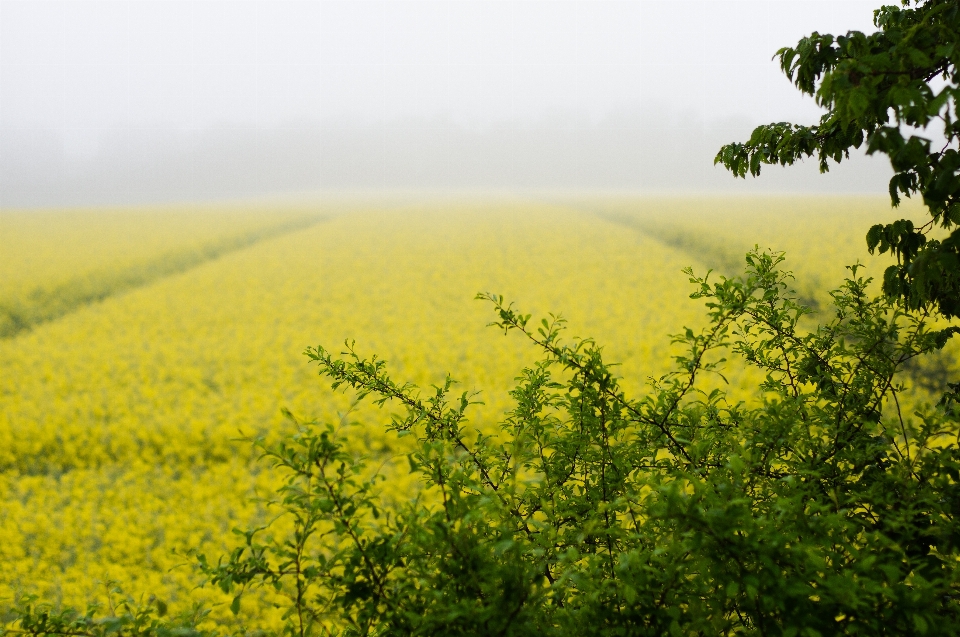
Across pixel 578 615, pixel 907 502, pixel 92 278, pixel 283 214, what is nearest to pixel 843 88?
pixel 907 502

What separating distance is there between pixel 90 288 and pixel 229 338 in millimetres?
7474

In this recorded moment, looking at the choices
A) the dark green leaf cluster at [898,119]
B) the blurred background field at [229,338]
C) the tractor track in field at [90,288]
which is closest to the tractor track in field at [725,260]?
the blurred background field at [229,338]

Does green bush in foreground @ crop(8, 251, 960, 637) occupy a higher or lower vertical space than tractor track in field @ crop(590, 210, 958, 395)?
higher

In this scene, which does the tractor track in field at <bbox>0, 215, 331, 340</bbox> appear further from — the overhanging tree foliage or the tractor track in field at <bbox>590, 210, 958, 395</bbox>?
the tractor track in field at <bbox>590, 210, 958, 395</bbox>

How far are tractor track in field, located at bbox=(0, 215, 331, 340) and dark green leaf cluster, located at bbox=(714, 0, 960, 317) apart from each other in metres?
14.8

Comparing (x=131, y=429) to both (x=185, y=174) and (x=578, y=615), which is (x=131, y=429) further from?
(x=185, y=174)

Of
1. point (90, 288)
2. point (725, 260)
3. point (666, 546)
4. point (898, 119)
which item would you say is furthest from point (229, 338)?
point (725, 260)

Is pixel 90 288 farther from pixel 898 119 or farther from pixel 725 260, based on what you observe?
pixel 898 119

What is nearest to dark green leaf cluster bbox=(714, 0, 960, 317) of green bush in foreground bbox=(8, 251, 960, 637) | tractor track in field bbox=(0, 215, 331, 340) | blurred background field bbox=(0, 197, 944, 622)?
green bush in foreground bbox=(8, 251, 960, 637)

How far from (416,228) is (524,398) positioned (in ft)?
77.2

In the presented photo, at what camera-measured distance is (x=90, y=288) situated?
15.1 m

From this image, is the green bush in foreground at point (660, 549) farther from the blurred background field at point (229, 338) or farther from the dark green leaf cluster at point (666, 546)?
the blurred background field at point (229, 338)

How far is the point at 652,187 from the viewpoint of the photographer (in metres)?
74.2

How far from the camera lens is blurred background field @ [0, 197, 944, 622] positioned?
535cm
